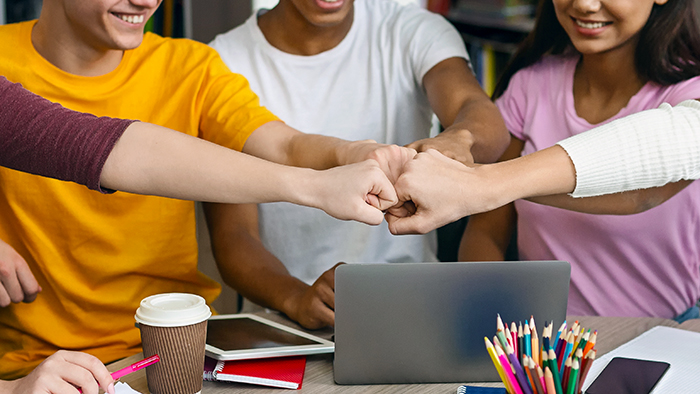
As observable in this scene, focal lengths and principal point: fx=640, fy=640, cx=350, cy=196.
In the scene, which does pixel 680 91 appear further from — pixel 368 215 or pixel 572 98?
pixel 368 215

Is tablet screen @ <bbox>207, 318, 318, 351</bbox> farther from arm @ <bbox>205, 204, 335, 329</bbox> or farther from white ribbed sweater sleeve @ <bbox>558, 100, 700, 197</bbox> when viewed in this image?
white ribbed sweater sleeve @ <bbox>558, 100, 700, 197</bbox>

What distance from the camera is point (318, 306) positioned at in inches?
39.9

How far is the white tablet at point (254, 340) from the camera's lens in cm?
84

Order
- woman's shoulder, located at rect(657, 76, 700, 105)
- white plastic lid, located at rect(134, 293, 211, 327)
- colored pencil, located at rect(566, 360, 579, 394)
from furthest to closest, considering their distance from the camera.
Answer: woman's shoulder, located at rect(657, 76, 700, 105)
white plastic lid, located at rect(134, 293, 211, 327)
colored pencil, located at rect(566, 360, 579, 394)

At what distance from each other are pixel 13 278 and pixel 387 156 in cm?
63

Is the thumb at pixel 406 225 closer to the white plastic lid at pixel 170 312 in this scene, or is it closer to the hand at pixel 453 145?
the hand at pixel 453 145

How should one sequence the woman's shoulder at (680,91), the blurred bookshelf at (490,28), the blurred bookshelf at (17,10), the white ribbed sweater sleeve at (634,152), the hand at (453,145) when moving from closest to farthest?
1. the white ribbed sweater sleeve at (634,152)
2. the hand at (453,145)
3. the woman's shoulder at (680,91)
4. the blurred bookshelf at (17,10)
5. the blurred bookshelf at (490,28)

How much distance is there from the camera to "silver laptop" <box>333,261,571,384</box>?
777 mm

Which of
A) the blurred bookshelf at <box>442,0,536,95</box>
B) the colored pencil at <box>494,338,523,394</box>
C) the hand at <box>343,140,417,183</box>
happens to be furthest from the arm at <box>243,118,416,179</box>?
the blurred bookshelf at <box>442,0,536,95</box>

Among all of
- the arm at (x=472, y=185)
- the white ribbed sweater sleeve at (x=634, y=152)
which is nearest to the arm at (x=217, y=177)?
the arm at (x=472, y=185)

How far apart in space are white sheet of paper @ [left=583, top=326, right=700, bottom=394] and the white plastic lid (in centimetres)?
48

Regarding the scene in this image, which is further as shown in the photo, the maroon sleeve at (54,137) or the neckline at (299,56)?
the neckline at (299,56)

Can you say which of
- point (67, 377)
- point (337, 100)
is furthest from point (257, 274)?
point (67, 377)

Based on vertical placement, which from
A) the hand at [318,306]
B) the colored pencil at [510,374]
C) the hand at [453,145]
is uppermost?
the hand at [453,145]
